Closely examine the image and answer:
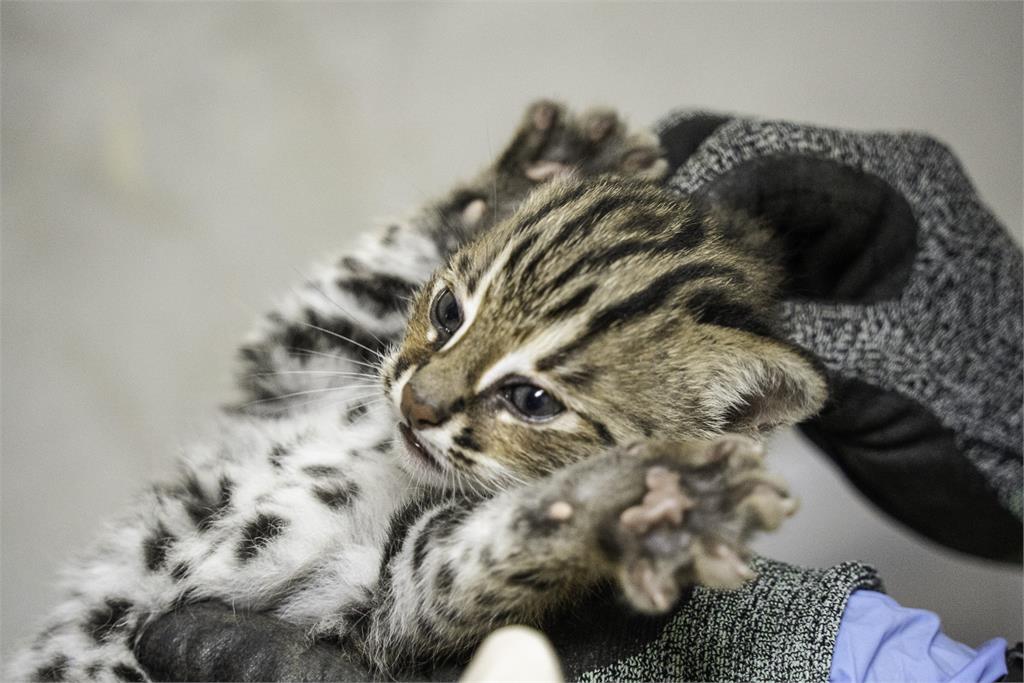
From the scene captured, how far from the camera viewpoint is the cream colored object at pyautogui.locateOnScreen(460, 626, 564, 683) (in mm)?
931

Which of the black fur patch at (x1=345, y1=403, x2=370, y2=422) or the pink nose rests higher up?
the pink nose

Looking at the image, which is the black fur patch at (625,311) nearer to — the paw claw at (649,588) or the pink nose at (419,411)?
the pink nose at (419,411)

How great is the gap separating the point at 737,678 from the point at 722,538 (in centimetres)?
46

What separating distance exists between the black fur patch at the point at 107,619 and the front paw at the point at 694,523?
1.05 m

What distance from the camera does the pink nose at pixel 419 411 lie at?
4.54ft

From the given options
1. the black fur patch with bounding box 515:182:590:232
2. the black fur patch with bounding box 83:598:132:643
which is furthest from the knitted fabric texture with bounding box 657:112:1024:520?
the black fur patch with bounding box 83:598:132:643

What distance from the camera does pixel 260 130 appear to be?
143 inches

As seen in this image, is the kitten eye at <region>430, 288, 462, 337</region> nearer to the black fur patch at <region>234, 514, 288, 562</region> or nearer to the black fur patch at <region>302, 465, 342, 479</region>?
the black fur patch at <region>302, 465, 342, 479</region>

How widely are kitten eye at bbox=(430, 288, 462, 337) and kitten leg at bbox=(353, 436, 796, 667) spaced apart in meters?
0.32

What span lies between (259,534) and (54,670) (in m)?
0.47

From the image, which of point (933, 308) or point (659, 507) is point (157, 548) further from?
point (933, 308)

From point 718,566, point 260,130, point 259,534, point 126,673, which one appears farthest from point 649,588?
point 260,130

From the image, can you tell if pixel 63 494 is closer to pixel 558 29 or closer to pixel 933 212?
pixel 558 29

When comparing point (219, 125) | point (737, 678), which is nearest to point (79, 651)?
point (737, 678)
